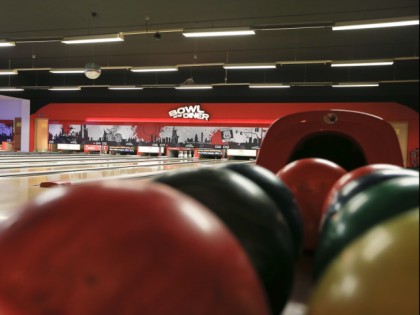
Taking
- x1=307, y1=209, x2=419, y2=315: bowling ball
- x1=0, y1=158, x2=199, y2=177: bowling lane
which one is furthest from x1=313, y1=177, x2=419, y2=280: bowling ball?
x1=0, y1=158, x2=199, y2=177: bowling lane

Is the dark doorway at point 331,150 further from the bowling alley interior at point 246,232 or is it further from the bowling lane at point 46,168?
the bowling lane at point 46,168

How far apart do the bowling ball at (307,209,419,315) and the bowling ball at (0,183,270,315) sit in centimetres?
9

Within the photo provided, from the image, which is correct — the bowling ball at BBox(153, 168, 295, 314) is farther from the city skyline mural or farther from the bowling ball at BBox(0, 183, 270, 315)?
the city skyline mural

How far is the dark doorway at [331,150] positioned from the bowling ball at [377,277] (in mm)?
1629

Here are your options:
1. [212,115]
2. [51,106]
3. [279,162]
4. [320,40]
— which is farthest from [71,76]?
[279,162]

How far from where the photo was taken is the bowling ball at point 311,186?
1.17 m

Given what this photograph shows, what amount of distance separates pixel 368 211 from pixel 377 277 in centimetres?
21

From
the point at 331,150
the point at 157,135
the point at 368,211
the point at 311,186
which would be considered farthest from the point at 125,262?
the point at 157,135

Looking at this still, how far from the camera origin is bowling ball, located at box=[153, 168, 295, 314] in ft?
2.15

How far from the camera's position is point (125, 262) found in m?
0.43

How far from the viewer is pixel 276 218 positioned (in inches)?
28.3

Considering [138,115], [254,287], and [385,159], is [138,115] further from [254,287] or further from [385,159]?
[254,287]

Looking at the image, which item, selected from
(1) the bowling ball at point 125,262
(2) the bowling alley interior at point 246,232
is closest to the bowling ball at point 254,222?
(2) the bowling alley interior at point 246,232

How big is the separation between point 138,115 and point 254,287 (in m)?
12.6
